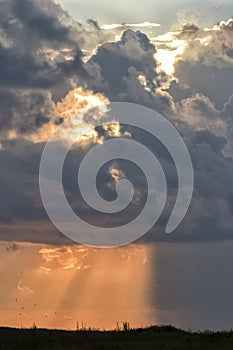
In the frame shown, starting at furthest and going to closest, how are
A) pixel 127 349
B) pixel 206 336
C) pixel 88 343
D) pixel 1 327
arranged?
pixel 1 327 < pixel 206 336 < pixel 88 343 < pixel 127 349

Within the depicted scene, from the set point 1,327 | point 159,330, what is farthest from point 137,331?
point 1,327

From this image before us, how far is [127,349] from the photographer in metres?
50.7

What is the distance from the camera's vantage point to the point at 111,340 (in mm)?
55312

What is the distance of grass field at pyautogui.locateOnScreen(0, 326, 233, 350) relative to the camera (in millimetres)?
51931

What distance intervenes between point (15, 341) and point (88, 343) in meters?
5.65

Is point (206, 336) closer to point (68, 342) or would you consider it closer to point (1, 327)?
point (68, 342)

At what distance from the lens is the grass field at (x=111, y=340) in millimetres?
51931

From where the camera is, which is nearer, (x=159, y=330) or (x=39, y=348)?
(x=39, y=348)

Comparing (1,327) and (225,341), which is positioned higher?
(1,327)

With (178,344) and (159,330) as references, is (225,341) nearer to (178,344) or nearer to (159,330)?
(178,344)

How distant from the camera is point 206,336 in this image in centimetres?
5788

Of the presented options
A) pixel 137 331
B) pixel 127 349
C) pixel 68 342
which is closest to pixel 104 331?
pixel 137 331

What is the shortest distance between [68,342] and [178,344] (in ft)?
28.4

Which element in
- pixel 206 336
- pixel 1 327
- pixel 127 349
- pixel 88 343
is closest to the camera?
pixel 127 349
